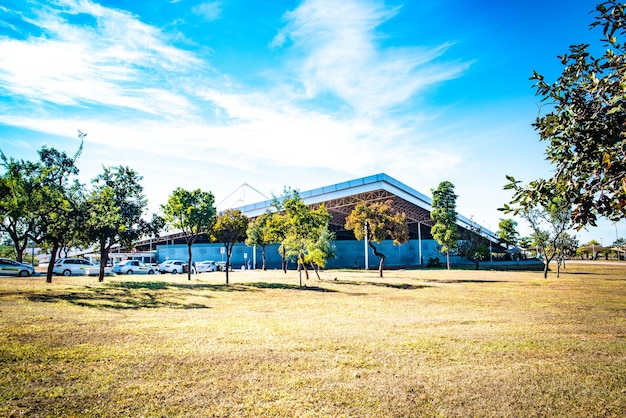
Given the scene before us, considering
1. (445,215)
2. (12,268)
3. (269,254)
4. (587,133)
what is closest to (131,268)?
(12,268)

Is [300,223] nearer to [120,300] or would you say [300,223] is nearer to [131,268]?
[120,300]

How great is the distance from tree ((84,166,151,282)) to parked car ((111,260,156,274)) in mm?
14793

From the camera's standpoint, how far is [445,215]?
44344mm

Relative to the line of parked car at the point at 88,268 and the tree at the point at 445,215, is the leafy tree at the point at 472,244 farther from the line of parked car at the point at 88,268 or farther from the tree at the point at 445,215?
the line of parked car at the point at 88,268

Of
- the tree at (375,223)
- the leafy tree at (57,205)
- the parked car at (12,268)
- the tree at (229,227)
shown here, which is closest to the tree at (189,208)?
the tree at (229,227)

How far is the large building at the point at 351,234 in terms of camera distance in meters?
42.9

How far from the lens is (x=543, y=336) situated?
29.9ft

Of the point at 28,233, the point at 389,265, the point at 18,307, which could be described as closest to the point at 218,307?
the point at 18,307

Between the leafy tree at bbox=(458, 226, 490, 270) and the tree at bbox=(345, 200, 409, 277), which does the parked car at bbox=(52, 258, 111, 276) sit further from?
the leafy tree at bbox=(458, 226, 490, 270)

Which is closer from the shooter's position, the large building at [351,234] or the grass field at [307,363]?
the grass field at [307,363]

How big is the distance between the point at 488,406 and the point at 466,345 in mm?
3321

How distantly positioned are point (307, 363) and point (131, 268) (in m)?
37.9

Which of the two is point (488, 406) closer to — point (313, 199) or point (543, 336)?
point (543, 336)

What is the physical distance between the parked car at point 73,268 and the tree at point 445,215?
→ 37.4 m
